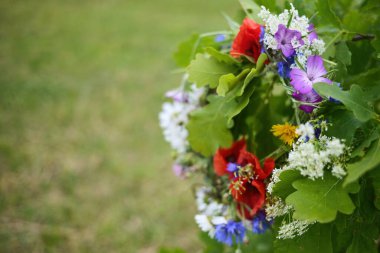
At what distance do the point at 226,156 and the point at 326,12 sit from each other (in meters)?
0.54

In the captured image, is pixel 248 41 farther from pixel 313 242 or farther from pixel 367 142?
pixel 313 242

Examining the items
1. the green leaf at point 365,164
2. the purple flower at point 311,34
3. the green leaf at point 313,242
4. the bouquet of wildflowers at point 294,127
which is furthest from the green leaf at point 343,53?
the green leaf at point 313,242

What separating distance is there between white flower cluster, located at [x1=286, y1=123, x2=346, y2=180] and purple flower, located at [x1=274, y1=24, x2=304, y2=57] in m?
0.20

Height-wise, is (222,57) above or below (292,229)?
above

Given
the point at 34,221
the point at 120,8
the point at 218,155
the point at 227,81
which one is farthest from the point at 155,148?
the point at 120,8

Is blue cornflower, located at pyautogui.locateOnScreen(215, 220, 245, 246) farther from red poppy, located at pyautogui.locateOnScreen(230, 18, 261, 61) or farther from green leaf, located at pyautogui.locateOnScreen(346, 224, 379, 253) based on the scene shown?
red poppy, located at pyautogui.locateOnScreen(230, 18, 261, 61)

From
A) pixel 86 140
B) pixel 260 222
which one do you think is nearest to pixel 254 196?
Answer: pixel 260 222

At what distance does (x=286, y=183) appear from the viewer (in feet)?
3.16

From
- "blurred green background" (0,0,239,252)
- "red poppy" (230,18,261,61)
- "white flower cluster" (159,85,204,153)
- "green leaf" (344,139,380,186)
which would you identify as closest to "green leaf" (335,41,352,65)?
"red poppy" (230,18,261,61)

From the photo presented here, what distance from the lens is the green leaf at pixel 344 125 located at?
0.95m

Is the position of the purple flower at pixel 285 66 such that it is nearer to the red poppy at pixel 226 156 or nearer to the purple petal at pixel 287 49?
the purple petal at pixel 287 49

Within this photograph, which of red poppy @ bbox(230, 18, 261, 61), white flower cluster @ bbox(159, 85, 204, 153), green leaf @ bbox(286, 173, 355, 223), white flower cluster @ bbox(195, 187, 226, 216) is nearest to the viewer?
green leaf @ bbox(286, 173, 355, 223)

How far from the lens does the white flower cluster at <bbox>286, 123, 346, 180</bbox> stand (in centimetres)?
88

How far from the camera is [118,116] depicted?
15.3ft
